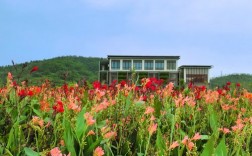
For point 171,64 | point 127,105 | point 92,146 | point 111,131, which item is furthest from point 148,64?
point 92,146

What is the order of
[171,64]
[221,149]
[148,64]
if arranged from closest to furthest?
→ [221,149]
[148,64]
[171,64]

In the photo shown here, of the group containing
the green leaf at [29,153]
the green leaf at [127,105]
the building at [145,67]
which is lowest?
the green leaf at [29,153]

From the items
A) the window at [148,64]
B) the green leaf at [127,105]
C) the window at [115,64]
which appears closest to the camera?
the green leaf at [127,105]

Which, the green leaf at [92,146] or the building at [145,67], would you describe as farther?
the building at [145,67]

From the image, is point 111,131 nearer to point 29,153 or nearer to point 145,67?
point 29,153

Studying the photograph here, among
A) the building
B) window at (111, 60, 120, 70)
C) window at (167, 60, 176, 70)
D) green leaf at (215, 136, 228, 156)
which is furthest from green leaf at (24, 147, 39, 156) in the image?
window at (167, 60, 176, 70)

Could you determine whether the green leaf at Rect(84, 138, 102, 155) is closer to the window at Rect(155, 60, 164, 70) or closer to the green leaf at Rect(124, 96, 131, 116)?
the green leaf at Rect(124, 96, 131, 116)

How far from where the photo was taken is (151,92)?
537 cm

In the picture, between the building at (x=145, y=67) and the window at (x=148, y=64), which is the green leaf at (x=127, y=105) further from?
the window at (x=148, y=64)

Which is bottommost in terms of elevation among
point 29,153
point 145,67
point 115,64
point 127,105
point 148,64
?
point 29,153

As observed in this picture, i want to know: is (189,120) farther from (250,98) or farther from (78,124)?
(250,98)

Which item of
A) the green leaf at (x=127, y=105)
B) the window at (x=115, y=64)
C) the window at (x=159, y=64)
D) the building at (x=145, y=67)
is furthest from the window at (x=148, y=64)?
the green leaf at (x=127, y=105)

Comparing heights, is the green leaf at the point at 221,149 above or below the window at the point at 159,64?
below

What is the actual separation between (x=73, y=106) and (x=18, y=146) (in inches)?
18.5
